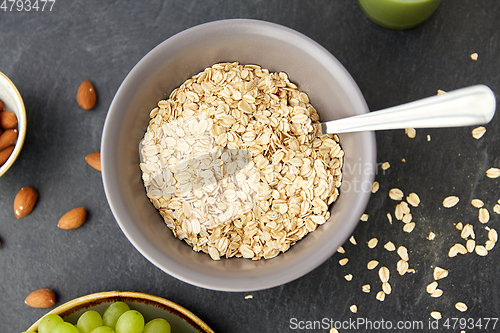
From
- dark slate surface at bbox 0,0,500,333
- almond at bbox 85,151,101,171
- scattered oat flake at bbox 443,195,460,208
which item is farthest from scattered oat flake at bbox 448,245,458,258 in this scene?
almond at bbox 85,151,101,171

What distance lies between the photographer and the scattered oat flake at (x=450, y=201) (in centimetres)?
102

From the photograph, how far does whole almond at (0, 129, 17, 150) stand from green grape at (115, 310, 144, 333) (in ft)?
1.90

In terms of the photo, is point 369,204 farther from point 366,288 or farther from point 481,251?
point 481,251

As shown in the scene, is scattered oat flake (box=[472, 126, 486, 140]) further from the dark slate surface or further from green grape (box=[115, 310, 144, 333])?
green grape (box=[115, 310, 144, 333])

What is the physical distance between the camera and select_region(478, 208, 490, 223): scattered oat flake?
1019 mm

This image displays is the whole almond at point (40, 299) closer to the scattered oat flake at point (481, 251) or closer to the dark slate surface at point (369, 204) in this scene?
the dark slate surface at point (369, 204)

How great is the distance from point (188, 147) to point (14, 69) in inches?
26.4

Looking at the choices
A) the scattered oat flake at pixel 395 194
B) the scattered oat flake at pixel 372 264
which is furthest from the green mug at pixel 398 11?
the scattered oat flake at pixel 372 264

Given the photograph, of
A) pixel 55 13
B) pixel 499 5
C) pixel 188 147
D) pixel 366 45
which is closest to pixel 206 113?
pixel 188 147

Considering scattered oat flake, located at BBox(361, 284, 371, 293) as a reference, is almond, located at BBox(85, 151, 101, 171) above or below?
above

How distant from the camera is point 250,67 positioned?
890mm

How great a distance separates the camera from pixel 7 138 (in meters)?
1.00

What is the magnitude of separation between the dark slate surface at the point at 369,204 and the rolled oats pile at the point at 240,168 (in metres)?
0.24

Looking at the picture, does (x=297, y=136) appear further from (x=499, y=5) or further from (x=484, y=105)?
(x=499, y=5)
